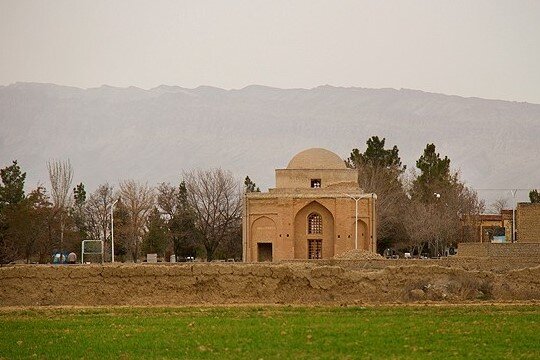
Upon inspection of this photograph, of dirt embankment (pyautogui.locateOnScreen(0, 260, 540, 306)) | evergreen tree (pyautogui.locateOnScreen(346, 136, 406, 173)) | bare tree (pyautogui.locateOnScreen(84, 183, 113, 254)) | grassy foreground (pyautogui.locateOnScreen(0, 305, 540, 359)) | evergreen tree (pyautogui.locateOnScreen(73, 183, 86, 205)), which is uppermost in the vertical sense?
evergreen tree (pyautogui.locateOnScreen(346, 136, 406, 173))

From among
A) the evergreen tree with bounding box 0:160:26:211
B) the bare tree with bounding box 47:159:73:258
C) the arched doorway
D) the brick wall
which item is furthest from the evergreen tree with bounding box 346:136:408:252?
the brick wall

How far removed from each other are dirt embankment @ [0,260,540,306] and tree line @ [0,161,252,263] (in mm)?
40697

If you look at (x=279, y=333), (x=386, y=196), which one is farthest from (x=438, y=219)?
(x=279, y=333)

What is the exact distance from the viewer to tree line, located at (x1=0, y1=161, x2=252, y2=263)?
74.4m

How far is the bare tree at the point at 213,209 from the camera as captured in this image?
85.2 meters

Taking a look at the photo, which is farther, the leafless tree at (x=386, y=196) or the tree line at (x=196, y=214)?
the leafless tree at (x=386, y=196)

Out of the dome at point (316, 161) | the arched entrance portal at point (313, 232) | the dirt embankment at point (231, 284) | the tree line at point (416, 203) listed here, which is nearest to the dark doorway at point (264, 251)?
the arched entrance portal at point (313, 232)

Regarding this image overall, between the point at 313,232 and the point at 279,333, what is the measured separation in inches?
1956

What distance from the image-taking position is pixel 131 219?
86.4 metres

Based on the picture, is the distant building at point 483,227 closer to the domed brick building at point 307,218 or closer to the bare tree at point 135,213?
the domed brick building at point 307,218

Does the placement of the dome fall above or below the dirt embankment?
above

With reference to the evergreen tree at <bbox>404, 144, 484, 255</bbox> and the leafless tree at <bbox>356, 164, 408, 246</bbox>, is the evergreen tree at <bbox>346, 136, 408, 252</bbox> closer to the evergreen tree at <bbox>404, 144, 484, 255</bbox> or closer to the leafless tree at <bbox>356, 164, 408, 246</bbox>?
the leafless tree at <bbox>356, 164, 408, 246</bbox>

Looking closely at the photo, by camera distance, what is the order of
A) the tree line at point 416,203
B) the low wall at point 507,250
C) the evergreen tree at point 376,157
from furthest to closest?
the evergreen tree at point 376,157, the tree line at point 416,203, the low wall at point 507,250

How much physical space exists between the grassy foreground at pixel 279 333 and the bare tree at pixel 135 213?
178 ft
